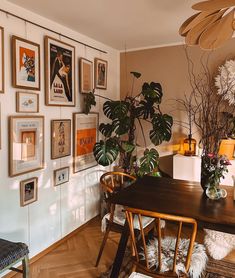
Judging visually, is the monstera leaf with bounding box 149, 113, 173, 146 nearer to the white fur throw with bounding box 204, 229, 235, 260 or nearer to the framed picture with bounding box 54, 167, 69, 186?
the framed picture with bounding box 54, 167, 69, 186

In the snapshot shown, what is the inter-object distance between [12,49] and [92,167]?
1.73m

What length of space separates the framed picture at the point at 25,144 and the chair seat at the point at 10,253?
621 mm

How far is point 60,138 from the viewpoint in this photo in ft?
8.94

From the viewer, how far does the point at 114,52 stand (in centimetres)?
368

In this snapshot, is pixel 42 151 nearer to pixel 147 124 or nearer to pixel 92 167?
pixel 92 167

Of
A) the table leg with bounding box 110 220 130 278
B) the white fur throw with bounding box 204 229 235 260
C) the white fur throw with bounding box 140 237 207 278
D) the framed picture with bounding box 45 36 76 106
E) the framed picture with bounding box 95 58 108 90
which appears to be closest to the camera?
the white fur throw with bounding box 140 237 207 278

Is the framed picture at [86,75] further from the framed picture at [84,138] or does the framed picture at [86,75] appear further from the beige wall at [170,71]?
the beige wall at [170,71]

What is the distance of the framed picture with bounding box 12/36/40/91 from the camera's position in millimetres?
2152

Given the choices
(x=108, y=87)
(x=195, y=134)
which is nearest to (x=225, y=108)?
(x=195, y=134)

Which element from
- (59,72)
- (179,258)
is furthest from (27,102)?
(179,258)

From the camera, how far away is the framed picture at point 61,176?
8.84 feet

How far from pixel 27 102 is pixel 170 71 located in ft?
6.46

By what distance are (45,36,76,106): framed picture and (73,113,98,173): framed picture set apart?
0.86 ft

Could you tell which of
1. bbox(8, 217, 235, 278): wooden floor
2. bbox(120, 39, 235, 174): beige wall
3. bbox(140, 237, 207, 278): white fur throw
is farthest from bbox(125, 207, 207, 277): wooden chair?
bbox(120, 39, 235, 174): beige wall
